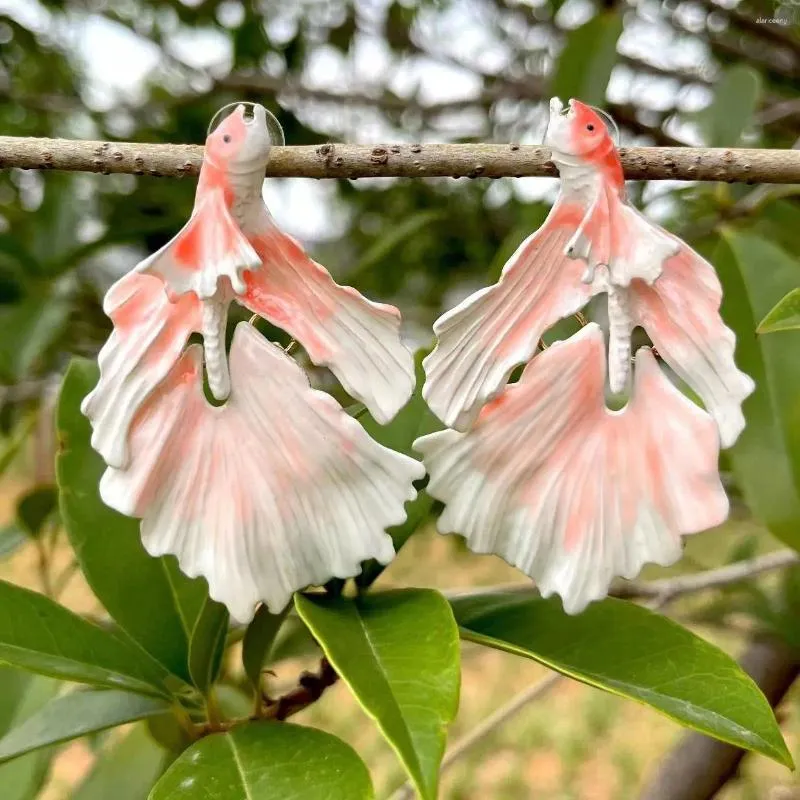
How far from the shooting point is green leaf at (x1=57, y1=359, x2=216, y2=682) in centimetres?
55

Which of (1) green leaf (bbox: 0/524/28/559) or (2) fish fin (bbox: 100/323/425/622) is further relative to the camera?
(1) green leaf (bbox: 0/524/28/559)

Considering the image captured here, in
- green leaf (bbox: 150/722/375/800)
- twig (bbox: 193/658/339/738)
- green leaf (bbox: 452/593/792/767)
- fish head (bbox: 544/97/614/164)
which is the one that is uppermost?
fish head (bbox: 544/97/614/164)

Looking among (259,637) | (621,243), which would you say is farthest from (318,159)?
(259,637)

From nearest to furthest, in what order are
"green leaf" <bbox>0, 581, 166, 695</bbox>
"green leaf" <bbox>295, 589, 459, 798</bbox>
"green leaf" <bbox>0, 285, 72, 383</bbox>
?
"green leaf" <bbox>295, 589, 459, 798</bbox>
"green leaf" <bbox>0, 581, 166, 695</bbox>
"green leaf" <bbox>0, 285, 72, 383</bbox>

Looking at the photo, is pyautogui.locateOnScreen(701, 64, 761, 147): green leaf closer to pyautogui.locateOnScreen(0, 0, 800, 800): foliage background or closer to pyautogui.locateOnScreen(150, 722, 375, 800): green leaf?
pyautogui.locateOnScreen(0, 0, 800, 800): foliage background

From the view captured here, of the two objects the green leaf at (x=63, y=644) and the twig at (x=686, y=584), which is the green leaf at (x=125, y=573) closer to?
the green leaf at (x=63, y=644)

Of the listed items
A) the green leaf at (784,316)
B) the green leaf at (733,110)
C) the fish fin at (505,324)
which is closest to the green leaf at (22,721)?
the fish fin at (505,324)

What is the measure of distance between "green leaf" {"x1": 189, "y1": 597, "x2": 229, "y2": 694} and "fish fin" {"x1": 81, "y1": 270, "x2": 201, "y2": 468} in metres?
0.15

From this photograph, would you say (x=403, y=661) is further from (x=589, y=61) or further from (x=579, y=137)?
(x=589, y=61)

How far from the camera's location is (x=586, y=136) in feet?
1.25

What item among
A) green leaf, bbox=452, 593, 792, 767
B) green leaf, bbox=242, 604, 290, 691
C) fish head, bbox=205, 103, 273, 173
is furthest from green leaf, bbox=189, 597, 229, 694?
fish head, bbox=205, 103, 273, 173

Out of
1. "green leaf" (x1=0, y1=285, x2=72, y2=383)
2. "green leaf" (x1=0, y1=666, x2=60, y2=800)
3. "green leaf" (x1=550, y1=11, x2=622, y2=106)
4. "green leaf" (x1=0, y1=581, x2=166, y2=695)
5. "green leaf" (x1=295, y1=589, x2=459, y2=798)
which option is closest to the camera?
"green leaf" (x1=295, y1=589, x2=459, y2=798)

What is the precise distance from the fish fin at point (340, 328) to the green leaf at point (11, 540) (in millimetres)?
718

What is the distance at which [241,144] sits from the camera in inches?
14.6
